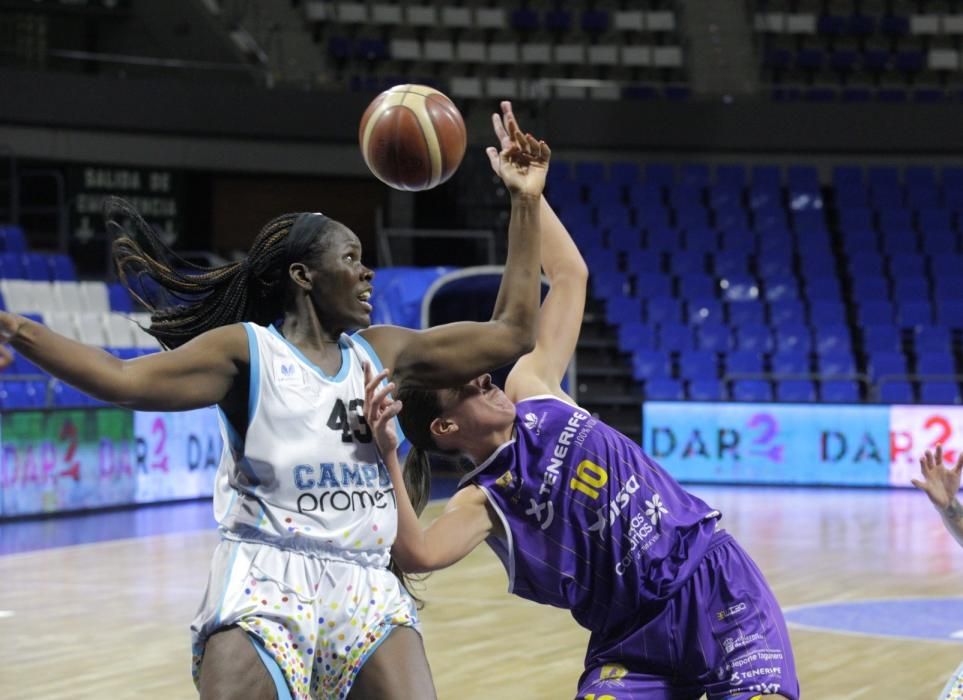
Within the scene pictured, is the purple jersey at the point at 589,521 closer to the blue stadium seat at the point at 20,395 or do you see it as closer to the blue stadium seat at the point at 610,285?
the blue stadium seat at the point at 20,395

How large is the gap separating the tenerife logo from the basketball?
3.60 ft

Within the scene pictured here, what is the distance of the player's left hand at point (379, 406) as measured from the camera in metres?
3.22

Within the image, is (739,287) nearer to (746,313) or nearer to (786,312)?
(746,313)

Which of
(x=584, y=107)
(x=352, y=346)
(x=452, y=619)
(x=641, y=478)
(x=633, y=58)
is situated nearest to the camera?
(x=352, y=346)

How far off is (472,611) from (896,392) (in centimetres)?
1007

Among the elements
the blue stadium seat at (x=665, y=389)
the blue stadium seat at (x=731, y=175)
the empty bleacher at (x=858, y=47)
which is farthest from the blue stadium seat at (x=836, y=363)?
the empty bleacher at (x=858, y=47)

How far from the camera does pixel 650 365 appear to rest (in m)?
18.1

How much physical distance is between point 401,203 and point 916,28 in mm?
8013

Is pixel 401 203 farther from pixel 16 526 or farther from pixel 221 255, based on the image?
pixel 16 526

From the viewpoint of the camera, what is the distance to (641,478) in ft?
12.5

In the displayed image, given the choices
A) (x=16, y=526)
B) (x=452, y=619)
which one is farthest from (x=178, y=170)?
(x=452, y=619)

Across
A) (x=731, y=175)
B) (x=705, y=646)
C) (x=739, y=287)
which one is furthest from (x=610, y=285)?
(x=705, y=646)

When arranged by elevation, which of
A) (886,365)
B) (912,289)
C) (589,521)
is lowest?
(886,365)

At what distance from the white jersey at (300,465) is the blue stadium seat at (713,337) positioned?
15142mm
